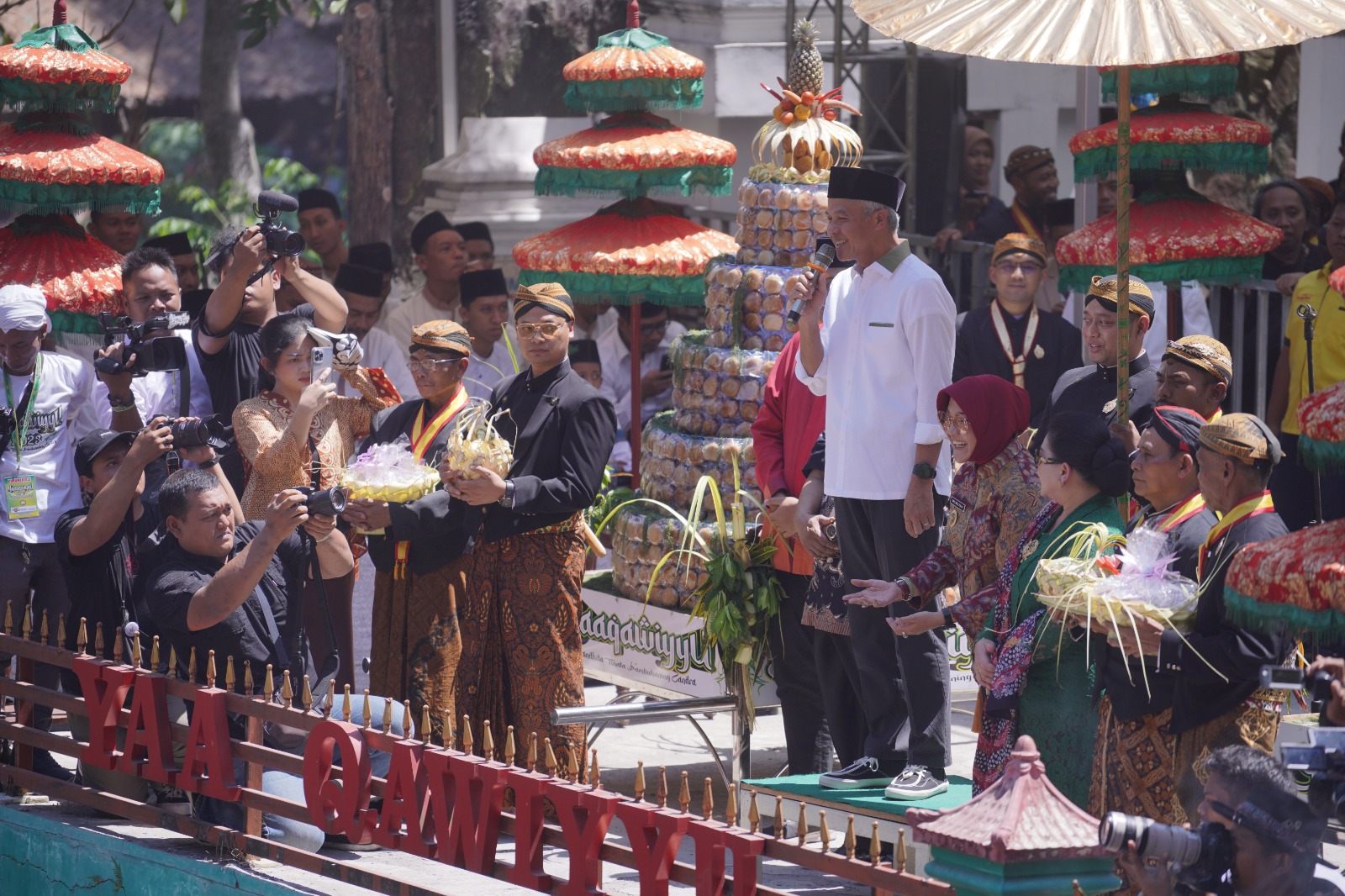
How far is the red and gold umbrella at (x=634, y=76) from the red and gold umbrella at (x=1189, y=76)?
6.02 ft

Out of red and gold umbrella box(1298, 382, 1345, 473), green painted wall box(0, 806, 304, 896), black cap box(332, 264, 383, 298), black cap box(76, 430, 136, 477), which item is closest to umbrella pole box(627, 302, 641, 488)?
black cap box(332, 264, 383, 298)

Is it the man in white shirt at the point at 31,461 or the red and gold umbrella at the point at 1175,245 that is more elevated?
the red and gold umbrella at the point at 1175,245

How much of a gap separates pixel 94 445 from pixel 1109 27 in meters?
3.58

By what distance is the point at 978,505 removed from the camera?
4.88m

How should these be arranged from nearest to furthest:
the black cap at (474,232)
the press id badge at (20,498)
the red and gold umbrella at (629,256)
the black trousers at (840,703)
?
the black trousers at (840,703) < the press id badge at (20,498) < the red and gold umbrella at (629,256) < the black cap at (474,232)

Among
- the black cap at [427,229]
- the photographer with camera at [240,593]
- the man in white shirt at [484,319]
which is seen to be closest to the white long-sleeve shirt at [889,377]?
the photographer with camera at [240,593]

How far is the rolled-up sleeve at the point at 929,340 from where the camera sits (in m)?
5.14

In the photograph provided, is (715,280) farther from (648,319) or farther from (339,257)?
(339,257)

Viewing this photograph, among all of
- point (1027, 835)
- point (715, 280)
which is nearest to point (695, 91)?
point (715, 280)

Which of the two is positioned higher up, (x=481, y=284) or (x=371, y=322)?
(x=481, y=284)

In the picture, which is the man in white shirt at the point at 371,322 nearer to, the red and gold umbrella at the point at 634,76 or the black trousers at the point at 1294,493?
the red and gold umbrella at the point at 634,76

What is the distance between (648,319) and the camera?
9.12 meters

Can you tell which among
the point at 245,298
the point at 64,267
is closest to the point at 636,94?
the point at 245,298

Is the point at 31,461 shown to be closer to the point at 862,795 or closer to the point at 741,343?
the point at 741,343
